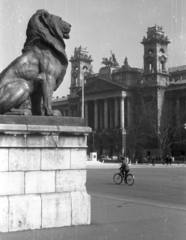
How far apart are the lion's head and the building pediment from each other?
80371mm

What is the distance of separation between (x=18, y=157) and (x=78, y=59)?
96.1 m

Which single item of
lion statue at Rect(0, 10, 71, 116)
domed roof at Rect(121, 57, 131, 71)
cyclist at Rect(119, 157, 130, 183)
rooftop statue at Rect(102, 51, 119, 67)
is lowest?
cyclist at Rect(119, 157, 130, 183)

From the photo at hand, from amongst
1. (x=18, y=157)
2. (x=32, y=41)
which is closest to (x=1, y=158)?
(x=18, y=157)

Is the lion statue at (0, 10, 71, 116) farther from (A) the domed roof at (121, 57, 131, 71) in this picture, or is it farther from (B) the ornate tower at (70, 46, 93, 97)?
(B) the ornate tower at (70, 46, 93, 97)

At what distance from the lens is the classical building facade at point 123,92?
81.6m

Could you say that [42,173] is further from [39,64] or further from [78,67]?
[78,67]

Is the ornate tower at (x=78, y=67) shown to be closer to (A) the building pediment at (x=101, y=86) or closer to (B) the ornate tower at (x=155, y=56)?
(A) the building pediment at (x=101, y=86)

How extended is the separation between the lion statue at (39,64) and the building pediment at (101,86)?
8040 centimetres

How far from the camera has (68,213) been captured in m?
6.89

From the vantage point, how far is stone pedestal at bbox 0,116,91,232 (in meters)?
6.41

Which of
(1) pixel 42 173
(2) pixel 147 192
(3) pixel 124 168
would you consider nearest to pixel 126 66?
(3) pixel 124 168

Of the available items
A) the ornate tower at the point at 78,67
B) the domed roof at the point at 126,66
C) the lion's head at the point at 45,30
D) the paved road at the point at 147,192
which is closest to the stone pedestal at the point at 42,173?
the lion's head at the point at 45,30

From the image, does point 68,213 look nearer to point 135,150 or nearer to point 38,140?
point 38,140

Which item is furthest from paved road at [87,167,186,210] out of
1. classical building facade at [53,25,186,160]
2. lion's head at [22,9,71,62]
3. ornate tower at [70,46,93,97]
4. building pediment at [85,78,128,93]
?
ornate tower at [70,46,93,97]
